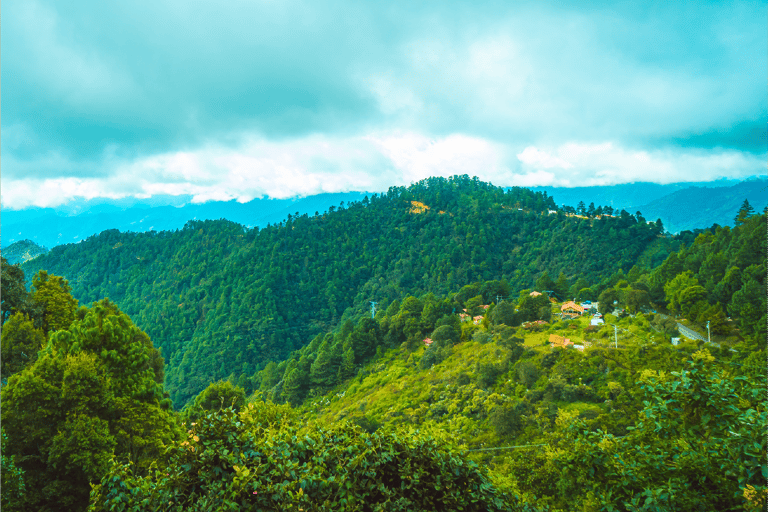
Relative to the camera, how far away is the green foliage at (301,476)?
3.60 meters

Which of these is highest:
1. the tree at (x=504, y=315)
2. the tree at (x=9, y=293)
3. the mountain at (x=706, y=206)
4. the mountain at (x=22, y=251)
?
the mountain at (x=706, y=206)

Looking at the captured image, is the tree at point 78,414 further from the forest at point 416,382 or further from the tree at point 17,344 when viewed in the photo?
the tree at point 17,344

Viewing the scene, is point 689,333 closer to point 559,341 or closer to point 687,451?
point 559,341

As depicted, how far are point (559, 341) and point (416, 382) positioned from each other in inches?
443

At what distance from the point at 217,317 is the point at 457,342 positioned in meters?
52.8

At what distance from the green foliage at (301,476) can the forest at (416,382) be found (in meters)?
0.02

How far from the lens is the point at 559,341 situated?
94.8 feet

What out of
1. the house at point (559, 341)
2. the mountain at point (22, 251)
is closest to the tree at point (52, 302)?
the house at point (559, 341)

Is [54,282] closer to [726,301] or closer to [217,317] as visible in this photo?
[726,301]

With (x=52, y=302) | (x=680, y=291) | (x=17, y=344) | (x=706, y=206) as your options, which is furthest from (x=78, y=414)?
(x=706, y=206)

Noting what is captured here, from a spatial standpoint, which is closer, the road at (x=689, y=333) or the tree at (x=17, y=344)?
the tree at (x=17, y=344)

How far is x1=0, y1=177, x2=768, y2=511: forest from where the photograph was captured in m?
4.06

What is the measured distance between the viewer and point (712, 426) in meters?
4.51

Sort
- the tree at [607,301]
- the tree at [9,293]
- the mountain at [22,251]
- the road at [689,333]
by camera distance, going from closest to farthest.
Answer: the tree at [9,293], the road at [689,333], the tree at [607,301], the mountain at [22,251]
